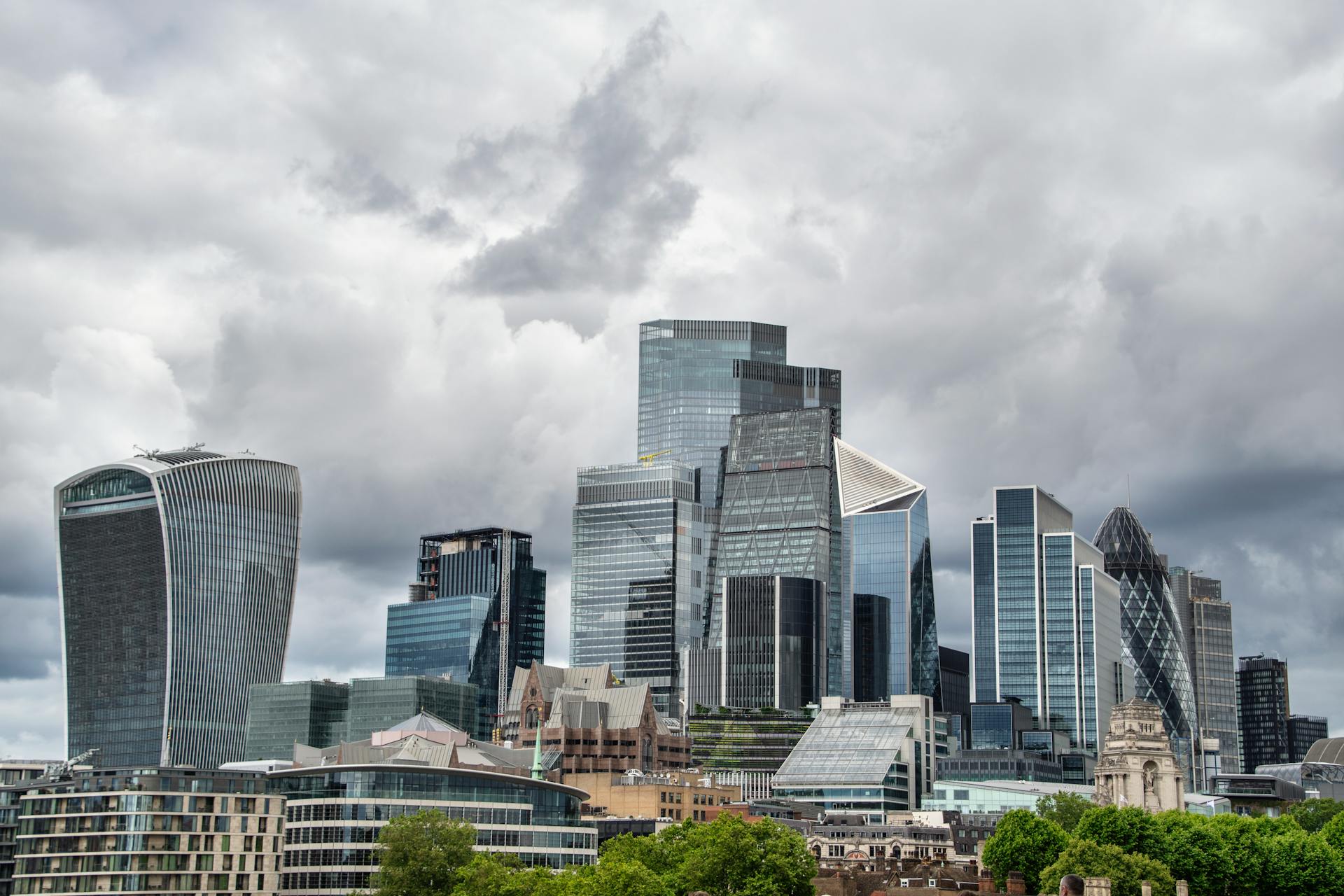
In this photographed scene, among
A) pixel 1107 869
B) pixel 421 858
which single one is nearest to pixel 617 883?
pixel 421 858

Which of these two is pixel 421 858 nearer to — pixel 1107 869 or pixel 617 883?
pixel 617 883

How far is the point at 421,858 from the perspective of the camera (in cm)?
18388

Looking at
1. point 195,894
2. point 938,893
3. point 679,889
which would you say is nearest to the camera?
point 938,893

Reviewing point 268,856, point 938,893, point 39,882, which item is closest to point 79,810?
point 39,882

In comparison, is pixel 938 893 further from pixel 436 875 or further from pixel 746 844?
pixel 436 875

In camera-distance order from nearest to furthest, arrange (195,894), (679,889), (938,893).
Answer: (938,893) → (679,889) → (195,894)

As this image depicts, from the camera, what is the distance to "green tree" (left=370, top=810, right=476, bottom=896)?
7200 inches

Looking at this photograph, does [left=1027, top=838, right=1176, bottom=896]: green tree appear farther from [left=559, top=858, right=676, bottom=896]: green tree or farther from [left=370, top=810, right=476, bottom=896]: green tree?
[left=370, top=810, right=476, bottom=896]: green tree

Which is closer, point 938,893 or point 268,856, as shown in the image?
point 938,893

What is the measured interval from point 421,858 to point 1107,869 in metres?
71.1

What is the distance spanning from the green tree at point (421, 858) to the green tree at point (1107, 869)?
59.7 metres

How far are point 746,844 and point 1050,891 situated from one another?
30.4 m

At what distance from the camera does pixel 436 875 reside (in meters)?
184

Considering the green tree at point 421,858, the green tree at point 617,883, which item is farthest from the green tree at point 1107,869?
the green tree at point 421,858
